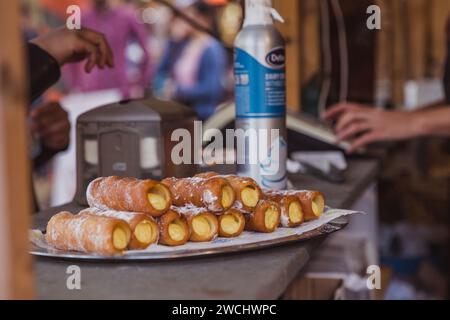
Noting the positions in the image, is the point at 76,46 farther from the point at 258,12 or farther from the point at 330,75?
the point at 330,75

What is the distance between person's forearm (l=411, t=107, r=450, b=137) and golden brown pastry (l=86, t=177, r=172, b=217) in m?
1.23

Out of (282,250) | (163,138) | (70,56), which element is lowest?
(282,250)

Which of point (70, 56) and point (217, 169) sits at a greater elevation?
A: point (70, 56)

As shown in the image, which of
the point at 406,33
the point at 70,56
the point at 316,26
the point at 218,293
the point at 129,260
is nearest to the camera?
the point at 218,293

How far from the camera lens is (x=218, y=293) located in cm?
75

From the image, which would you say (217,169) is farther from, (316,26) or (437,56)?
(437,56)

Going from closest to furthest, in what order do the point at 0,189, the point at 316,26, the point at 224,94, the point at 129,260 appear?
the point at 0,189 < the point at 129,260 < the point at 316,26 < the point at 224,94

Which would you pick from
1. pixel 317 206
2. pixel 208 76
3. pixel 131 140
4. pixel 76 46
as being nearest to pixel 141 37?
pixel 208 76

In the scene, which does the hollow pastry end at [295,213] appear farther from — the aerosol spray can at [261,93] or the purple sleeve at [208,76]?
the purple sleeve at [208,76]

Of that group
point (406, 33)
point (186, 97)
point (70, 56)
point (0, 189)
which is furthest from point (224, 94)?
point (0, 189)

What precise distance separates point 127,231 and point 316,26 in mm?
1978

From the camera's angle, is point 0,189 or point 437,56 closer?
point 0,189

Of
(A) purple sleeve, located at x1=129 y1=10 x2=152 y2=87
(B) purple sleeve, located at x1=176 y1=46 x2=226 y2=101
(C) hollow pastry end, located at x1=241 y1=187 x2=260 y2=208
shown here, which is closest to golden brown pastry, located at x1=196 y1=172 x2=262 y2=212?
(C) hollow pastry end, located at x1=241 y1=187 x2=260 y2=208

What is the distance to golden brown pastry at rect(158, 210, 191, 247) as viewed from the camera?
917 mm
